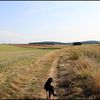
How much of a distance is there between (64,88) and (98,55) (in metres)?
13.8

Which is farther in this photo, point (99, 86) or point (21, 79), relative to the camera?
point (21, 79)

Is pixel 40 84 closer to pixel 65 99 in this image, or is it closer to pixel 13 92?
pixel 13 92

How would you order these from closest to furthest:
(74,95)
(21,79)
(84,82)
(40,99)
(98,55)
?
1. (40,99)
2. (74,95)
3. (84,82)
4. (21,79)
5. (98,55)

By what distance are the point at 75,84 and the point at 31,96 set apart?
2938 mm

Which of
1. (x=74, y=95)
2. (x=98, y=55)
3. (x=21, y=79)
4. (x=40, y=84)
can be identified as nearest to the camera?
(x=74, y=95)

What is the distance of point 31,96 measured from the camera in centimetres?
1155

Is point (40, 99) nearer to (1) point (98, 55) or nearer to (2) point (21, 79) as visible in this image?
(2) point (21, 79)

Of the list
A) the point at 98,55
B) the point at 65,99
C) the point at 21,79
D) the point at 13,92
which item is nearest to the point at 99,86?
the point at 65,99

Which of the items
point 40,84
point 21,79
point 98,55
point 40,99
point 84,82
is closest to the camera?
point 40,99

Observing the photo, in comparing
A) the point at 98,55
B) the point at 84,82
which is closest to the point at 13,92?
the point at 84,82

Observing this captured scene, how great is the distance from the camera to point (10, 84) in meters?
13.8

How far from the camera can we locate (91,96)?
1116 cm

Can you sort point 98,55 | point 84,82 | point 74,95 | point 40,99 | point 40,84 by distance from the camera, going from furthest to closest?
point 98,55
point 40,84
point 84,82
point 74,95
point 40,99

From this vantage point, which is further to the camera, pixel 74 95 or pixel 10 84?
pixel 10 84
